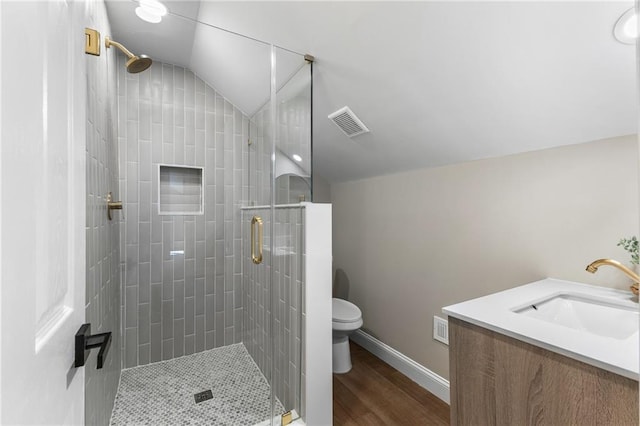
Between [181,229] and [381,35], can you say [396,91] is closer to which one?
[381,35]

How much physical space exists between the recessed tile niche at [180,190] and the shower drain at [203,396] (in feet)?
3.96

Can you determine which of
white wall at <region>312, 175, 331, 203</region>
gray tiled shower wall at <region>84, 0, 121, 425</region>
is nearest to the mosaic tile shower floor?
gray tiled shower wall at <region>84, 0, 121, 425</region>

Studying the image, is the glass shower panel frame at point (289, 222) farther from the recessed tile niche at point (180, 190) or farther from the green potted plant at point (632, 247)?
the green potted plant at point (632, 247)

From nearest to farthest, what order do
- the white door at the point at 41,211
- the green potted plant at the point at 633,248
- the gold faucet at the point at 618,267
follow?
the white door at the point at 41,211
the gold faucet at the point at 618,267
the green potted plant at the point at 633,248

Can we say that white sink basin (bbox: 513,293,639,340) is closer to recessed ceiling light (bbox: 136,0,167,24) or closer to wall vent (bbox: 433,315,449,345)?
wall vent (bbox: 433,315,449,345)

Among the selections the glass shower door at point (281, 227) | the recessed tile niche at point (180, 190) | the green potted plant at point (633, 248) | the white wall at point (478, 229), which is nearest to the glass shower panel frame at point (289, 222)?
the glass shower door at point (281, 227)

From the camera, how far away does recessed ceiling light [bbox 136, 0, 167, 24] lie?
1552 millimetres

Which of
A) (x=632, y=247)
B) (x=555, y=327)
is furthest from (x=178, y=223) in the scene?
(x=632, y=247)

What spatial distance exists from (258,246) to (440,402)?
1.60 metres

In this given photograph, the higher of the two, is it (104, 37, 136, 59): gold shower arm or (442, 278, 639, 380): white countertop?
(104, 37, 136, 59): gold shower arm

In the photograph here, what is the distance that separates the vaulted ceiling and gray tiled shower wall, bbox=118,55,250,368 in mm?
220

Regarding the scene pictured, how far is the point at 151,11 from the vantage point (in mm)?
1577

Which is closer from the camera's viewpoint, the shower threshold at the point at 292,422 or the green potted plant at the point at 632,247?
the green potted plant at the point at 632,247

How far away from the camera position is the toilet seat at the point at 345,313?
6.88ft
